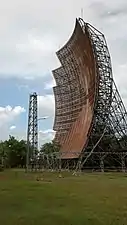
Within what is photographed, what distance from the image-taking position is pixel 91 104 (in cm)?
8938

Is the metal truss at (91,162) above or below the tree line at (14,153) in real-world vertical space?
below

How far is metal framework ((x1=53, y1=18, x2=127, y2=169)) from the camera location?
282ft

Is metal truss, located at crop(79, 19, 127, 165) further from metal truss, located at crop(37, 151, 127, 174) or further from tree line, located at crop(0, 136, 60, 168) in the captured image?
tree line, located at crop(0, 136, 60, 168)

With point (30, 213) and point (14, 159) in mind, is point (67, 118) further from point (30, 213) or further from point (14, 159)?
point (30, 213)

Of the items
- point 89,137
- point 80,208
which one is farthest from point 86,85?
point 80,208

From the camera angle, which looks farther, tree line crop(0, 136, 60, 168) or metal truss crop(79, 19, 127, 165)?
tree line crop(0, 136, 60, 168)

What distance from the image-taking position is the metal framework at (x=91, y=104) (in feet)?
282

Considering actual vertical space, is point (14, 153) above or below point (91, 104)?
below

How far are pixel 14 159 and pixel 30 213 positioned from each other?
107 m

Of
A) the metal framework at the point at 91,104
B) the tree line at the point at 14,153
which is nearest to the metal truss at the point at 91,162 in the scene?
the metal framework at the point at 91,104

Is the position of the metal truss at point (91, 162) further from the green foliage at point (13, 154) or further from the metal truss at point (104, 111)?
the green foliage at point (13, 154)

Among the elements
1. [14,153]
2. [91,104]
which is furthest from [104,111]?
[14,153]

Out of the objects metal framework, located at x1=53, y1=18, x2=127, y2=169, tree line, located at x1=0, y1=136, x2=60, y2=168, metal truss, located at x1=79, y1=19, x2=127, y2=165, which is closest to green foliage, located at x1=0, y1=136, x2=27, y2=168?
tree line, located at x1=0, y1=136, x2=60, y2=168

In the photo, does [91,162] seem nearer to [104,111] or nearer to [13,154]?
[104,111]
